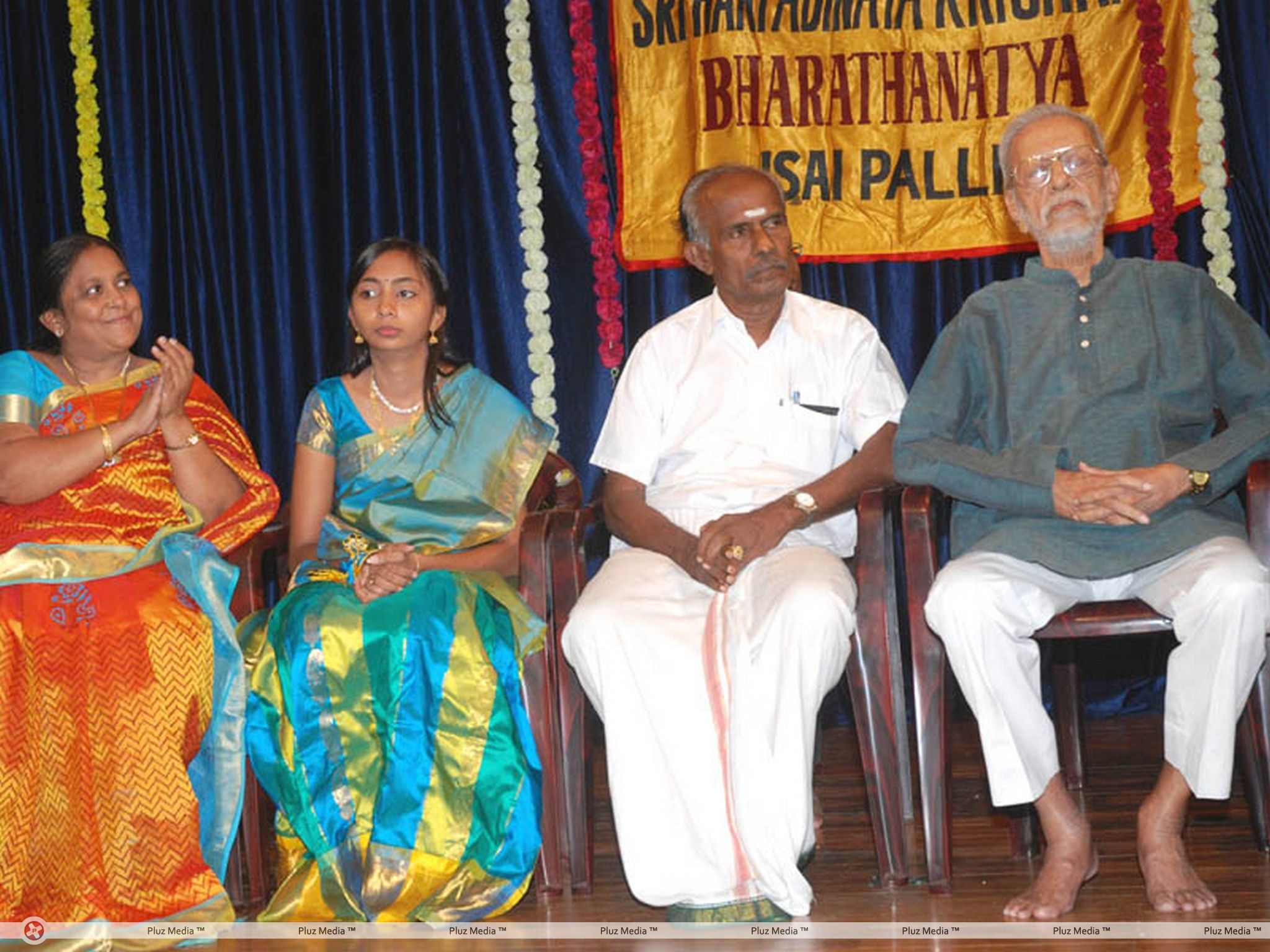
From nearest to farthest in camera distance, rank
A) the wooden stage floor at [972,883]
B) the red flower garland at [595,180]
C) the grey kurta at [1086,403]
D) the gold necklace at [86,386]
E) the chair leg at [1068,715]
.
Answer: the wooden stage floor at [972,883], the grey kurta at [1086,403], the gold necklace at [86,386], the chair leg at [1068,715], the red flower garland at [595,180]

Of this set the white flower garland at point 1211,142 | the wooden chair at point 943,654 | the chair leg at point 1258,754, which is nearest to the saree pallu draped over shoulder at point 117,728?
the wooden chair at point 943,654

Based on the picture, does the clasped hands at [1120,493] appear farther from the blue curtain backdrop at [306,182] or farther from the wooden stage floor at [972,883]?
the blue curtain backdrop at [306,182]

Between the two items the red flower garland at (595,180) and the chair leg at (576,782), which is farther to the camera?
the red flower garland at (595,180)

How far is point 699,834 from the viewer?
3564 mm

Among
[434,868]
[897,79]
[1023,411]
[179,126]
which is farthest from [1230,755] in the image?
[179,126]

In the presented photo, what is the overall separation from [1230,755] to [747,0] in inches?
119

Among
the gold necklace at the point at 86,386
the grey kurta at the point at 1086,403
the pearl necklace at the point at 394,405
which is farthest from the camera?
the pearl necklace at the point at 394,405

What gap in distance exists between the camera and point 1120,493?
356cm

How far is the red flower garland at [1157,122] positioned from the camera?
197 inches

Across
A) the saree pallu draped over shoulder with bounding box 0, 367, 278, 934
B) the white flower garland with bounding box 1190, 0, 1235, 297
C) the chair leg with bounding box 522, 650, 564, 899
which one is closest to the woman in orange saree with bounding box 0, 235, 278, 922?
the saree pallu draped over shoulder with bounding box 0, 367, 278, 934

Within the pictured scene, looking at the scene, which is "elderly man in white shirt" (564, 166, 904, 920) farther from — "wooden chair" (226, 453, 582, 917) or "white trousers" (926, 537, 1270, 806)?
"white trousers" (926, 537, 1270, 806)

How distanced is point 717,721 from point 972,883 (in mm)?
676

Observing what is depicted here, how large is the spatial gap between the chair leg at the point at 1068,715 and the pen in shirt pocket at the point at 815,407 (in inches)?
35.5

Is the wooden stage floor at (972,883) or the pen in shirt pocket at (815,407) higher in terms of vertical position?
the pen in shirt pocket at (815,407)
